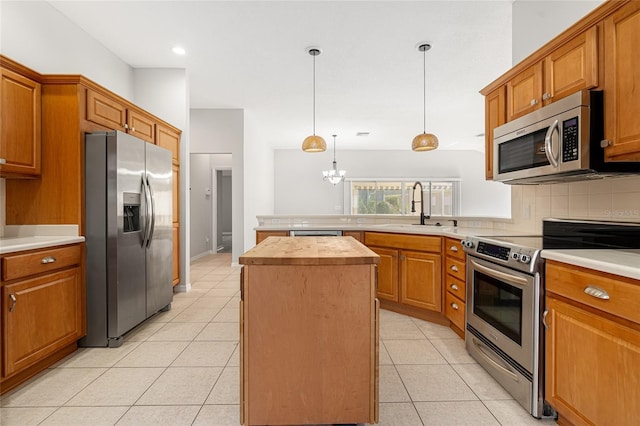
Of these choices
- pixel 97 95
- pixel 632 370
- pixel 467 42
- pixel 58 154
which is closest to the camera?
pixel 632 370

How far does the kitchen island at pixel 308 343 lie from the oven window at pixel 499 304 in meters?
0.86

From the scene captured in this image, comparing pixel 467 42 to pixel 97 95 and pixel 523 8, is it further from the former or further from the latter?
pixel 97 95

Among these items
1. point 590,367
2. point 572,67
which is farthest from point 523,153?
point 590,367

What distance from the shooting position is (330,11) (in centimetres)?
293

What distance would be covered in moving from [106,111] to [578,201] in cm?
366

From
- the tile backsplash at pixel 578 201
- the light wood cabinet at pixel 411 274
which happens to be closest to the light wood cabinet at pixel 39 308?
the light wood cabinet at pixel 411 274

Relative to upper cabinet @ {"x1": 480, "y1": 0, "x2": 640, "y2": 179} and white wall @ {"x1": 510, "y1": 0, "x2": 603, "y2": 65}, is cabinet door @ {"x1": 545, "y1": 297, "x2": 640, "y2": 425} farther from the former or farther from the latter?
white wall @ {"x1": 510, "y1": 0, "x2": 603, "y2": 65}

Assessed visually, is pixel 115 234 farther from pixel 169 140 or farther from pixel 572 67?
pixel 572 67

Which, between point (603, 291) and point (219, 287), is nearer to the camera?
point (603, 291)

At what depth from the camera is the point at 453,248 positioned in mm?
2736

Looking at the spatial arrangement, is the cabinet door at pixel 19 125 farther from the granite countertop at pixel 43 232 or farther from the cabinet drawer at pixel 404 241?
the cabinet drawer at pixel 404 241

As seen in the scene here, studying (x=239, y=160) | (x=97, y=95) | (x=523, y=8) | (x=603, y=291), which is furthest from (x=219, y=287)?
(x=523, y=8)

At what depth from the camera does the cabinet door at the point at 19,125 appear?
2096 millimetres

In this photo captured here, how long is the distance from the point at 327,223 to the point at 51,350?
9.85 ft
